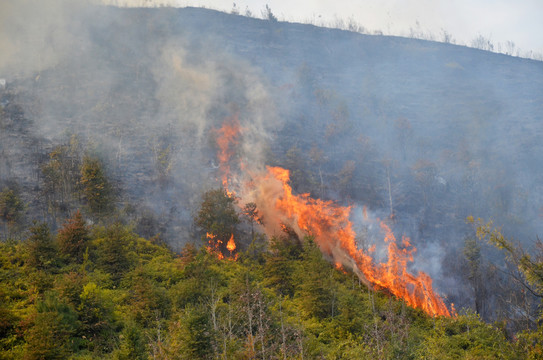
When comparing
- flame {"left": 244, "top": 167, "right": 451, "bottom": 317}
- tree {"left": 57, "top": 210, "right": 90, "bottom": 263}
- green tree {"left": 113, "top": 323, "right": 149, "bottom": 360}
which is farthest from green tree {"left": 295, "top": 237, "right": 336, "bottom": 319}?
tree {"left": 57, "top": 210, "right": 90, "bottom": 263}

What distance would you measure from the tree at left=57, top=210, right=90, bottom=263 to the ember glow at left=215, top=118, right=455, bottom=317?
80.3ft

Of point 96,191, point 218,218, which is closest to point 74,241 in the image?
point 96,191

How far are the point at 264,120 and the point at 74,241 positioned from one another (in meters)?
40.2

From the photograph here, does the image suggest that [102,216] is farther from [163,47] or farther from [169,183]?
[163,47]

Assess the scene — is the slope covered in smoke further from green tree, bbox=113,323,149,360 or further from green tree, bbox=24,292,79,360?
green tree, bbox=113,323,149,360

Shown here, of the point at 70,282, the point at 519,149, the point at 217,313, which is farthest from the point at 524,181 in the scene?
the point at 70,282

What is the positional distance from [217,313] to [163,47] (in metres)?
64.9

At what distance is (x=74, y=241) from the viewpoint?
3328cm

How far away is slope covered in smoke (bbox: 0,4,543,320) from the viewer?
181ft

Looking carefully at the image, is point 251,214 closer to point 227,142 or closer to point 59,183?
point 227,142

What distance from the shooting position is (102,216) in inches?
1708

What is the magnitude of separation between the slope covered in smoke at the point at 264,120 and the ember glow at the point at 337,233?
7.51 ft

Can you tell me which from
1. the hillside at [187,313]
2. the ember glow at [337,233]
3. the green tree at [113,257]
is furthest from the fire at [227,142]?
the green tree at [113,257]

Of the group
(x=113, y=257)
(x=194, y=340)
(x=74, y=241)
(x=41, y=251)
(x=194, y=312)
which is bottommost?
(x=113, y=257)
